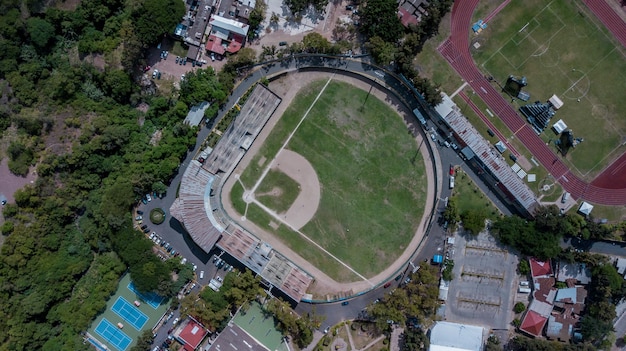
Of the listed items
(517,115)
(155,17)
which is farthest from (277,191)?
(517,115)

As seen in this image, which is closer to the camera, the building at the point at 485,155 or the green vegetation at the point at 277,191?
the building at the point at 485,155

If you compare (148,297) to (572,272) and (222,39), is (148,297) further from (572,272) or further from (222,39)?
(572,272)

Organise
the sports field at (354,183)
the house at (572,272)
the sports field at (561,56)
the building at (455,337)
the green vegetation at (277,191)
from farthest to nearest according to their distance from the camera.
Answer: the green vegetation at (277,191) → the sports field at (354,183) → the house at (572,272) → the sports field at (561,56) → the building at (455,337)

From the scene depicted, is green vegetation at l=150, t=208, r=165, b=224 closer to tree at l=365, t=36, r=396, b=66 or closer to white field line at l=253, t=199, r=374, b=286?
white field line at l=253, t=199, r=374, b=286

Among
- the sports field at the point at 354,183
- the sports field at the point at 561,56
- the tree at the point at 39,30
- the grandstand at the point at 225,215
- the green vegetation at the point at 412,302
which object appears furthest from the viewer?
the sports field at the point at 354,183

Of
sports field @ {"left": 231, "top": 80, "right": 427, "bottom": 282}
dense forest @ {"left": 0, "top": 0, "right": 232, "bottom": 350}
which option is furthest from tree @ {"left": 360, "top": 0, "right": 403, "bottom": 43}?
dense forest @ {"left": 0, "top": 0, "right": 232, "bottom": 350}

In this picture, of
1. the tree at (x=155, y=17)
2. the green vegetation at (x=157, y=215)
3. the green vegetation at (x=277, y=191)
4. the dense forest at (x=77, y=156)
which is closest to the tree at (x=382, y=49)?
the dense forest at (x=77, y=156)

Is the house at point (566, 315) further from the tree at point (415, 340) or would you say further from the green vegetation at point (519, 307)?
the tree at point (415, 340)
